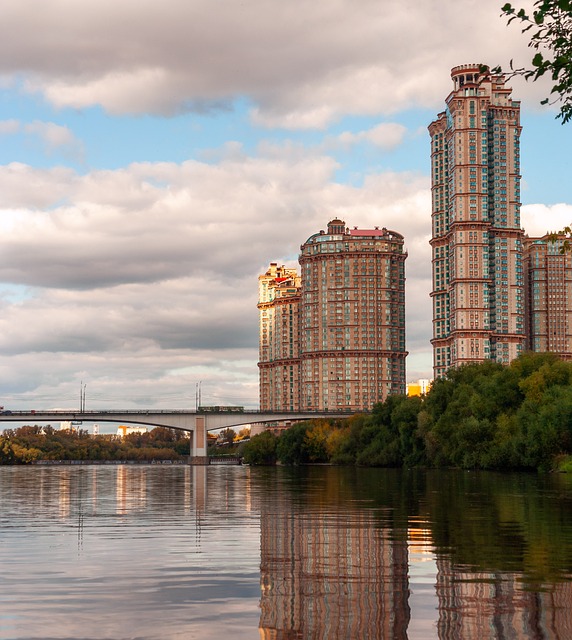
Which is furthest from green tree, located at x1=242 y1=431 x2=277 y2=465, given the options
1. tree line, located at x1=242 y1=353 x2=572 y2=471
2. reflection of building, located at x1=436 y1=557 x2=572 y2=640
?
reflection of building, located at x1=436 y1=557 x2=572 y2=640

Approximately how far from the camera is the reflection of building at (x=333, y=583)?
1038 cm

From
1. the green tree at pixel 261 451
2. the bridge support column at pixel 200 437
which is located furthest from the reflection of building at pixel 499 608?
the green tree at pixel 261 451

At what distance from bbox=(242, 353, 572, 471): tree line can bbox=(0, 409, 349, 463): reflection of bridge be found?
61865 mm

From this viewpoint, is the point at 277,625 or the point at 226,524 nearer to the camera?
the point at 277,625

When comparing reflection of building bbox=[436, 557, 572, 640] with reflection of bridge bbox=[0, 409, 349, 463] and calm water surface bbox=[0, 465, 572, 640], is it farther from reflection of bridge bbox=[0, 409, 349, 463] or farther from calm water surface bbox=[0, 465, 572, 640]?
reflection of bridge bbox=[0, 409, 349, 463]

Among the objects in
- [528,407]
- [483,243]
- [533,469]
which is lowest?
[533,469]

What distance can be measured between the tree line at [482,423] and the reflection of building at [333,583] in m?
46.6

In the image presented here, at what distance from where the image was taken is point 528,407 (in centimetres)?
7631

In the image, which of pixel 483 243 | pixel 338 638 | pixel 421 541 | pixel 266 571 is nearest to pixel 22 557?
pixel 266 571

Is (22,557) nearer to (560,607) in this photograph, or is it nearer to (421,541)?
(421,541)

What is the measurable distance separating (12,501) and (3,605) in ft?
93.8

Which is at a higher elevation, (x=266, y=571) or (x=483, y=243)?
(x=483, y=243)

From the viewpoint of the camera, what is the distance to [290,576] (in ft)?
47.2

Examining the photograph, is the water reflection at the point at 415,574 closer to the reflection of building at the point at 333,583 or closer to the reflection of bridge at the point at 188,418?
the reflection of building at the point at 333,583
